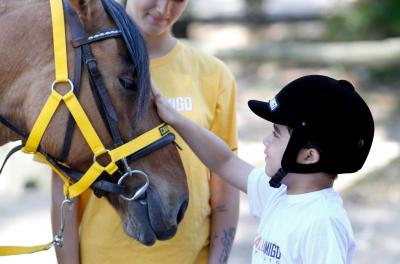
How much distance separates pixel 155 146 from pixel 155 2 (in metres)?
0.54

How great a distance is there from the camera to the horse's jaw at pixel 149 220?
2.09 meters

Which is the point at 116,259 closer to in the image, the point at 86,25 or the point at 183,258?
the point at 183,258

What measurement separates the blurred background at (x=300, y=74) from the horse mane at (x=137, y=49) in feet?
10.8

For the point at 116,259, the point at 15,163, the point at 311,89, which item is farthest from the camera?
the point at 15,163

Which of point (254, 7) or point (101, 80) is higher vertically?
point (101, 80)

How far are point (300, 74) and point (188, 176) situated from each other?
816 cm

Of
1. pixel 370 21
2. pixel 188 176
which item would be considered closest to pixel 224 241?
pixel 188 176

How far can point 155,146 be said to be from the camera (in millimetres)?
2127

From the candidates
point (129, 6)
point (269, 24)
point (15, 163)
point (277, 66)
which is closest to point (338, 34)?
point (277, 66)

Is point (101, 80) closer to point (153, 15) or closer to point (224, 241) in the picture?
point (153, 15)

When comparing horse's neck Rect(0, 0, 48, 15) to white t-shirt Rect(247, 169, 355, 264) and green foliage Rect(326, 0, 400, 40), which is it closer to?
white t-shirt Rect(247, 169, 355, 264)

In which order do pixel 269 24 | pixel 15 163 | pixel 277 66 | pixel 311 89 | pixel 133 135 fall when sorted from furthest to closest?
pixel 269 24
pixel 277 66
pixel 15 163
pixel 133 135
pixel 311 89

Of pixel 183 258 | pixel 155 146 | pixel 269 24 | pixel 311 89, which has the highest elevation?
pixel 311 89

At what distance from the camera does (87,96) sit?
205cm
